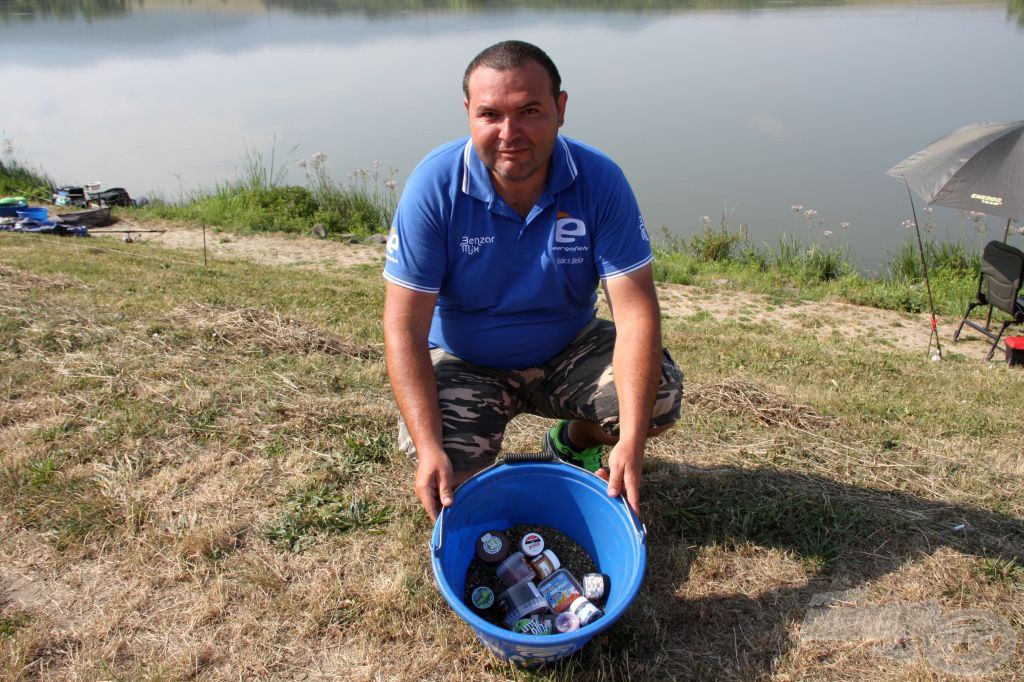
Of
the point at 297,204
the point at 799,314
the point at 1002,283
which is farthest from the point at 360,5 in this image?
the point at 1002,283

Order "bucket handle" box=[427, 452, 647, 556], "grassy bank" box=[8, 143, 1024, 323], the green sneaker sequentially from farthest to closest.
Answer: "grassy bank" box=[8, 143, 1024, 323]
the green sneaker
"bucket handle" box=[427, 452, 647, 556]

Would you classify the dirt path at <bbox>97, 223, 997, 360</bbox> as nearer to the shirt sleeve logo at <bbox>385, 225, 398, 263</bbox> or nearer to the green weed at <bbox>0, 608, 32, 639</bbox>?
the shirt sleeve logo at <bbox>385, 225, 398, 263</bbox>

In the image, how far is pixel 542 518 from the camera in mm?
2494

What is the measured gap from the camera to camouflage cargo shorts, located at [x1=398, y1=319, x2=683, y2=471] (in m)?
2.37

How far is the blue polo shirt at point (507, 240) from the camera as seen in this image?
2.35 meters

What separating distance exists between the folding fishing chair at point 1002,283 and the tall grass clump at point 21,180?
11828 mm

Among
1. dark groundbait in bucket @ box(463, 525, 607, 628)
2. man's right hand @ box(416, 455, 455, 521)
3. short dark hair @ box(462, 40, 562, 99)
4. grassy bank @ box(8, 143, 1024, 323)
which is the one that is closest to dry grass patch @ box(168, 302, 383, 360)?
dark groundbait in bucket @ box(463, 525, 607, 628)

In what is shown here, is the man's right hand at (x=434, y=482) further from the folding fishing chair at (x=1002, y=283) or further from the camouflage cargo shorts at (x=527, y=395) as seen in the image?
the folding fishing chair at (x=1002, y=283)

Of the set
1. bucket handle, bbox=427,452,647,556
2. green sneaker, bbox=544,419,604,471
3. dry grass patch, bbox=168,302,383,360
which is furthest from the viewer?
dry grass patch, bbox=168,302,383,360

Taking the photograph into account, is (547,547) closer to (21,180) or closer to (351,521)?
(351,521)

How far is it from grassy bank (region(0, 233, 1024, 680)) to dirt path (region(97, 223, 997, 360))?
8.21 ft

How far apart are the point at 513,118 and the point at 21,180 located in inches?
494

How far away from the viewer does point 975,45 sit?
680 inches

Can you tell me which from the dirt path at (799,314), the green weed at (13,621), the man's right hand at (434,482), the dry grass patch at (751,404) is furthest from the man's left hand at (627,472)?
the dirt path at (799,314)
